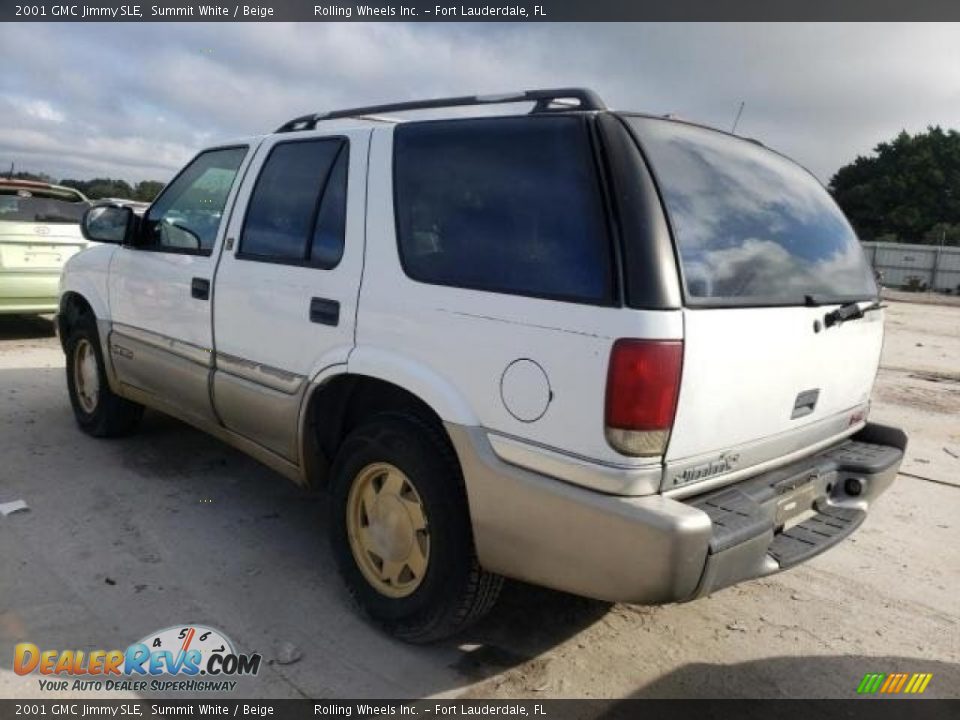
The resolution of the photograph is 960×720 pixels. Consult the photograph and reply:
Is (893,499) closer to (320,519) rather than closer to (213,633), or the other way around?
(320,519)

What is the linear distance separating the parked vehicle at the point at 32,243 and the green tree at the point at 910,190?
184 ft

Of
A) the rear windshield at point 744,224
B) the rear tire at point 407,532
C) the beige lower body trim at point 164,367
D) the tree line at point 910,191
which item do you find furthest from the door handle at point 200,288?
the tree line at point 910,191

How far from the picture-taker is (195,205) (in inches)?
162

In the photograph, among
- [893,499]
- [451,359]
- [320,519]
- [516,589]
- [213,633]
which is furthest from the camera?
[893,499]

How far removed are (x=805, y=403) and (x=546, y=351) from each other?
1146 millimetres

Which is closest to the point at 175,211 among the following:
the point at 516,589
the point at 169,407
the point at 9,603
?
the point at 169,407

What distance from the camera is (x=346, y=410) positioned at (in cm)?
321

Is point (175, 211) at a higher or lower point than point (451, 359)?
higher

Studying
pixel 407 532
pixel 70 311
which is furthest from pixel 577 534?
pixel 70 311

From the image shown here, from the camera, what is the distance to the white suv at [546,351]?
222cm

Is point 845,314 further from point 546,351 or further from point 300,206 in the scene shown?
point 300,206

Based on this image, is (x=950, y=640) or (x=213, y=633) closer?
(x=213, y=633)

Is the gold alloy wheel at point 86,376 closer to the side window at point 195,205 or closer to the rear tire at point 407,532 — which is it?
the side window at point 195,205

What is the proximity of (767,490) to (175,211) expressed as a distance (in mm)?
3495
